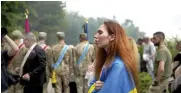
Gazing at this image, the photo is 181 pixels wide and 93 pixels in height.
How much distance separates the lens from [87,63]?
12148 mm

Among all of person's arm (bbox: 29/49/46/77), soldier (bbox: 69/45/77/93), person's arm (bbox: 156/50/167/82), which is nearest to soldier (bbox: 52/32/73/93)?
soldier (bbox: 69/45/77/93)

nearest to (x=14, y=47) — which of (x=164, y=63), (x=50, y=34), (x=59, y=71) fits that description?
(x=164, y=63)

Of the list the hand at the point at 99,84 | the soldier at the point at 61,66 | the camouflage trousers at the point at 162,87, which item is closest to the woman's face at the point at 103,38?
the hand at the point at 99,84

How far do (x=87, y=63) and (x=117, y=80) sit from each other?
26.7 feet

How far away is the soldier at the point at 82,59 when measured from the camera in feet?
39.7

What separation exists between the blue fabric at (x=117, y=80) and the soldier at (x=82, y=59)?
26.2 feet

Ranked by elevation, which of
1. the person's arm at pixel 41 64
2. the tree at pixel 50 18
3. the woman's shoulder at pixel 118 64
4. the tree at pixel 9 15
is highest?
the tree at pixel 50 18

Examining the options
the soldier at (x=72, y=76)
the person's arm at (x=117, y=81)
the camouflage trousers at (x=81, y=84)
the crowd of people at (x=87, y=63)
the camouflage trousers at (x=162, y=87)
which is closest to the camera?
the person's arm at (x=117, y=81)

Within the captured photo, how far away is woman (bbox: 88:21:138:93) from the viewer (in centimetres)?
404

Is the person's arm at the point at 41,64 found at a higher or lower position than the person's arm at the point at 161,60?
higher

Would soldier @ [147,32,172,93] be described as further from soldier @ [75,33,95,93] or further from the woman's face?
the woman's face

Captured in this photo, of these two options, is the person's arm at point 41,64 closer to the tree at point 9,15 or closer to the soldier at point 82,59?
the soldier at point 82,59

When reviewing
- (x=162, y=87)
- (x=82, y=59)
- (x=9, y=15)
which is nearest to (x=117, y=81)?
(x=162, y=87)

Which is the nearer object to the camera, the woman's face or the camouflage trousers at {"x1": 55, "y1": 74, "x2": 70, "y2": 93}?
the woman's face
